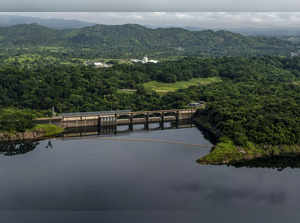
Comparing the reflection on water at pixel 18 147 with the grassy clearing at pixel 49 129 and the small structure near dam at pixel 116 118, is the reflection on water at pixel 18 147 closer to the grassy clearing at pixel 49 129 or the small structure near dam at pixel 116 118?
the grassy clearing at pixel 49 129

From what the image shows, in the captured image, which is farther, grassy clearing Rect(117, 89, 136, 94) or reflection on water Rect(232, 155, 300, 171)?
grassy clearing Rect(117, 89, 136, 94)

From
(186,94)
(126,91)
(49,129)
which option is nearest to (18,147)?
(49,129)

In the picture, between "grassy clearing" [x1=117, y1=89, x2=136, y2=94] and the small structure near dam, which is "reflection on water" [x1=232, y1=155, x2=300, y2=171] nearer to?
the small structure near dam

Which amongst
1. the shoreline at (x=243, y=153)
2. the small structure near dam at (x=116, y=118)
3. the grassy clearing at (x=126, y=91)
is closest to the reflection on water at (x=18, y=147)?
the small structure near dam at (x=116, y=118)

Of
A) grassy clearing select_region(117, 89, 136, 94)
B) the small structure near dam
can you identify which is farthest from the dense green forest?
the small structure near dam

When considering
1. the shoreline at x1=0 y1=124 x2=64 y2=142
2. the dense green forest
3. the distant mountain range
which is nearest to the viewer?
the shoreline at x1=0 y1=124 x2=64 y2=142

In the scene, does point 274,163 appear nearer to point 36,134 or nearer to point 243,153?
point 243,153
